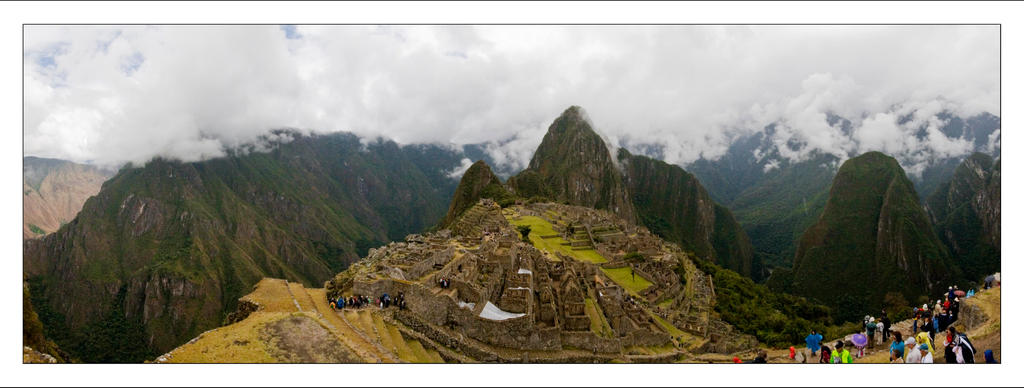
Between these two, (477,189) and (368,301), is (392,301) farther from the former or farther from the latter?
(477,189)

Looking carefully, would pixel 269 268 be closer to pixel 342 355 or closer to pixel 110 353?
pixel 110 353

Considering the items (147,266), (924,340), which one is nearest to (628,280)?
(924,340)

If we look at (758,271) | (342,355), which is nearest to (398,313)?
(342,355)

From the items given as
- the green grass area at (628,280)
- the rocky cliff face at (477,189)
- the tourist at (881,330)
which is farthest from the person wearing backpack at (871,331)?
the rocky cliff face at (477,189)

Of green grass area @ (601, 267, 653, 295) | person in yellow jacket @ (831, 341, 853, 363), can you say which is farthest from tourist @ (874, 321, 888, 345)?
green grass area @ (601, 267, 653, 295)

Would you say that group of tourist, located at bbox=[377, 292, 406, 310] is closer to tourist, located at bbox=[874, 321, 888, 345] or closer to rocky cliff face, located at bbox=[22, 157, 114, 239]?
tourist, located at bbox=[874, 321, 888, 345]

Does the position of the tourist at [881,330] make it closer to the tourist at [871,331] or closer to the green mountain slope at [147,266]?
the tourist at [871,331]
